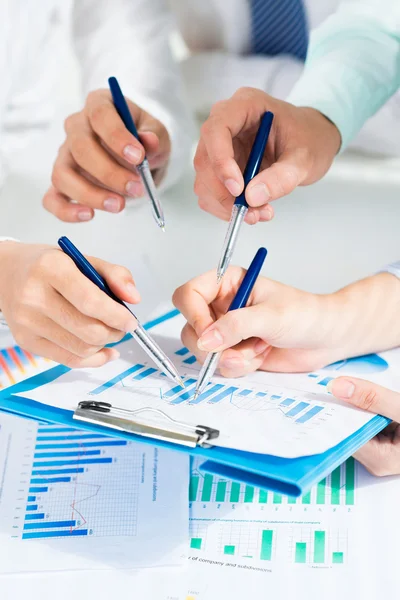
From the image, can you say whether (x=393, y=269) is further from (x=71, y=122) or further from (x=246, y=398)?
(x=71, y=122)

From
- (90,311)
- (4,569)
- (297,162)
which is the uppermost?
(297,162)

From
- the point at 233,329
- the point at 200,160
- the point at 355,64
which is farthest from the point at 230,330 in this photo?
the point at 355,64

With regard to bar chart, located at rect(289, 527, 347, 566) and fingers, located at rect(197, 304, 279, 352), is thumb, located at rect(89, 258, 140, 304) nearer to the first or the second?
fingers, located at rect(197, 304, 279, 352)

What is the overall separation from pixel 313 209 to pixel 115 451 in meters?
0.42

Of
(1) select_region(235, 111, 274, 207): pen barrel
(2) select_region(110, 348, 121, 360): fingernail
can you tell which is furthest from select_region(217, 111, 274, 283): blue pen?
(2) select_region(110, 348, 121, 360): fingernail

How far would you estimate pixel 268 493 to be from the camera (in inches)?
21.6

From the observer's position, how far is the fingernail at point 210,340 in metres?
0.53

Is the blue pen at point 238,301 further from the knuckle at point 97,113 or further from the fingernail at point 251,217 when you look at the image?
the knuckle at point 97,113

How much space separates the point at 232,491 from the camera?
552 millimetres

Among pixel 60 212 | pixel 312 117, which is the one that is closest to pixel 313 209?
pixel 312 117

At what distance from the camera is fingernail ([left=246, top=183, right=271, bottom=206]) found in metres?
0.59

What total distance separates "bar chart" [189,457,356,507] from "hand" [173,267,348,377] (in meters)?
0.09

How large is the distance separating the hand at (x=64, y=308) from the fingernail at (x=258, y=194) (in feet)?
0.43

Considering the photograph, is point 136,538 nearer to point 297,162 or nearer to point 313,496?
point 313,496
